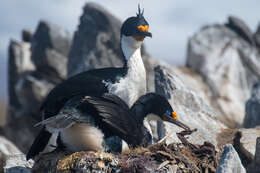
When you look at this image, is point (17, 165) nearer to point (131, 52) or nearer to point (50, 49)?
point (131, 52)

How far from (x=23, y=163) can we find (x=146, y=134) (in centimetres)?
287

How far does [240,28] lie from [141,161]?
18.7 metres

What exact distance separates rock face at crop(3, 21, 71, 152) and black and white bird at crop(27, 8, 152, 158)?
13.6 m

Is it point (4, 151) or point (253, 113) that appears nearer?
point (253, 113)

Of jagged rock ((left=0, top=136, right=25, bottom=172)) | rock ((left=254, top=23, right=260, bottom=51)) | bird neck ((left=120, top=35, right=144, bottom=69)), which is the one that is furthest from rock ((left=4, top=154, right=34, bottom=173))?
rock ((left=254, top=23, right=260, bottom=51))

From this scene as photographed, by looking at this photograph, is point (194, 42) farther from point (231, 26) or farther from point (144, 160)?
point (144, 160)

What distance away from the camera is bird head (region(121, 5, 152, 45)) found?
11.7 m

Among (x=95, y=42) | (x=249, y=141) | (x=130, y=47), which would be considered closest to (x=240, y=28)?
(x=95, y=42)

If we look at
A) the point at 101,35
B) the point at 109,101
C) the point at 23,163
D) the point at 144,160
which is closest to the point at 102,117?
the point at 109,101

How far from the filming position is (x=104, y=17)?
20.5 metres

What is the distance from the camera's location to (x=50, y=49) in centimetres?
2538

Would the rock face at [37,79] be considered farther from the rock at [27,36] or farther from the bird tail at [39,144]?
the bird tail at [39,144]

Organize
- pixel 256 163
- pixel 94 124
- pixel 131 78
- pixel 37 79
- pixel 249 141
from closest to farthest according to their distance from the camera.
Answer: pixel 94 124 → pixel 256 163 → pixel 249 141 → pixel 131 78 → pixel 37 79

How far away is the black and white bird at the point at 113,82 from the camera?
430 inches
